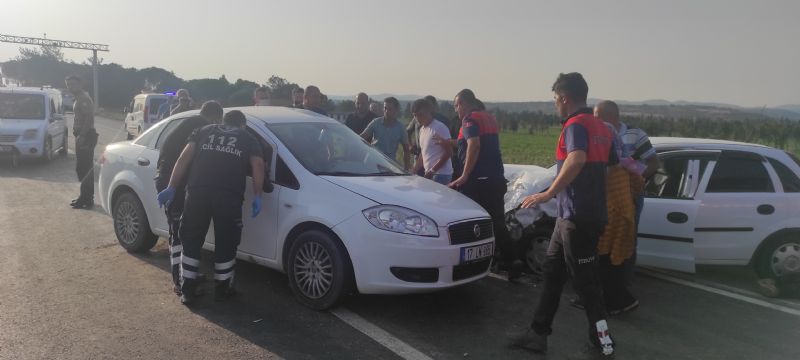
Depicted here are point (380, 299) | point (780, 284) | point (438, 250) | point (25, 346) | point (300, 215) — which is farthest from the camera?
point (780, 284)

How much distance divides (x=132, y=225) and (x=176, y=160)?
144cm

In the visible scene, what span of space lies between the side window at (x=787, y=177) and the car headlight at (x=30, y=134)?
1391 cm

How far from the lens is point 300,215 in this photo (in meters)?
4.91

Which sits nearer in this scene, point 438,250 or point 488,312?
point 438,250

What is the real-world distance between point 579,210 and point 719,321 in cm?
210

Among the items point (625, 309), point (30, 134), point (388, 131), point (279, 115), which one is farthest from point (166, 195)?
point (30, 134)

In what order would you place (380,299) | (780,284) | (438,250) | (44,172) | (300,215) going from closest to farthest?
(438,250)
(300,215)
(380,299)
(780,284)
(44,172)

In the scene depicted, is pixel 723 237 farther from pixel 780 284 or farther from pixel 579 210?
pixel 579 210

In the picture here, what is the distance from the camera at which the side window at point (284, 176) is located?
16.8ft

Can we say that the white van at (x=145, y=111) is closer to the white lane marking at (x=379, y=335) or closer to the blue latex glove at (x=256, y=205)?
the blue latex glove at (x=256, y=205)

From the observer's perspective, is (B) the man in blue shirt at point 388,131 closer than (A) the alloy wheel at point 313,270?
No

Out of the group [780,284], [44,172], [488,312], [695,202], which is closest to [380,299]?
[488,312]

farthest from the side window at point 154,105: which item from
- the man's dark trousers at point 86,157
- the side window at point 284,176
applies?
the side window at point 284,176

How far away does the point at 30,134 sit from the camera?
13.3 meters
